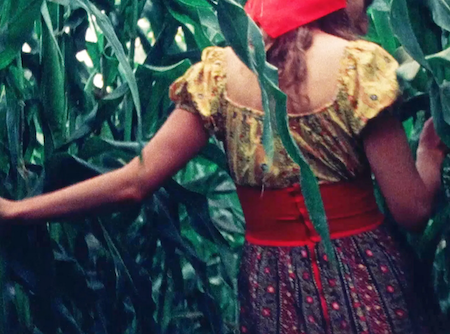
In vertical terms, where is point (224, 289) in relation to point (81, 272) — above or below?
below

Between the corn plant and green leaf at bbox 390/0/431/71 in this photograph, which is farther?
the corn plant

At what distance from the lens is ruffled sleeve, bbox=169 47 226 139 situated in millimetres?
628

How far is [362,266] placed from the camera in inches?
25.2

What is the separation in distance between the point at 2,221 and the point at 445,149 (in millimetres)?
389

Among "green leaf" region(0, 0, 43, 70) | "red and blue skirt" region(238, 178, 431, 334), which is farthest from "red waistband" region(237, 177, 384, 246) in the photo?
"green leaf" region(0, 0, 43, 70)

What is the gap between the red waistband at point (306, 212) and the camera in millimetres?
634

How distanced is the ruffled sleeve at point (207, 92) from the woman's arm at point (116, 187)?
1 centimetres

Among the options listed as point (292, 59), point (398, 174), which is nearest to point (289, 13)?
point (292, 59)

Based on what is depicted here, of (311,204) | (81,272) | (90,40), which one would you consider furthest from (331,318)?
(90,40)

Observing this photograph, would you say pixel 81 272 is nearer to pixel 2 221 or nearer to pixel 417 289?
→ pixel 2 221

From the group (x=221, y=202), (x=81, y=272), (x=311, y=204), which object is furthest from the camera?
(x=221, y=202)

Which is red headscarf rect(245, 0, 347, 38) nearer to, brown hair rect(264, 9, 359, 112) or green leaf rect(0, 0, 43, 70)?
brown hair rect(264, 9, 359, 112)

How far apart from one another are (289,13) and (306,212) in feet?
0.56

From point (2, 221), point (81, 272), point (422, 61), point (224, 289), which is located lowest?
point (224, 289)
